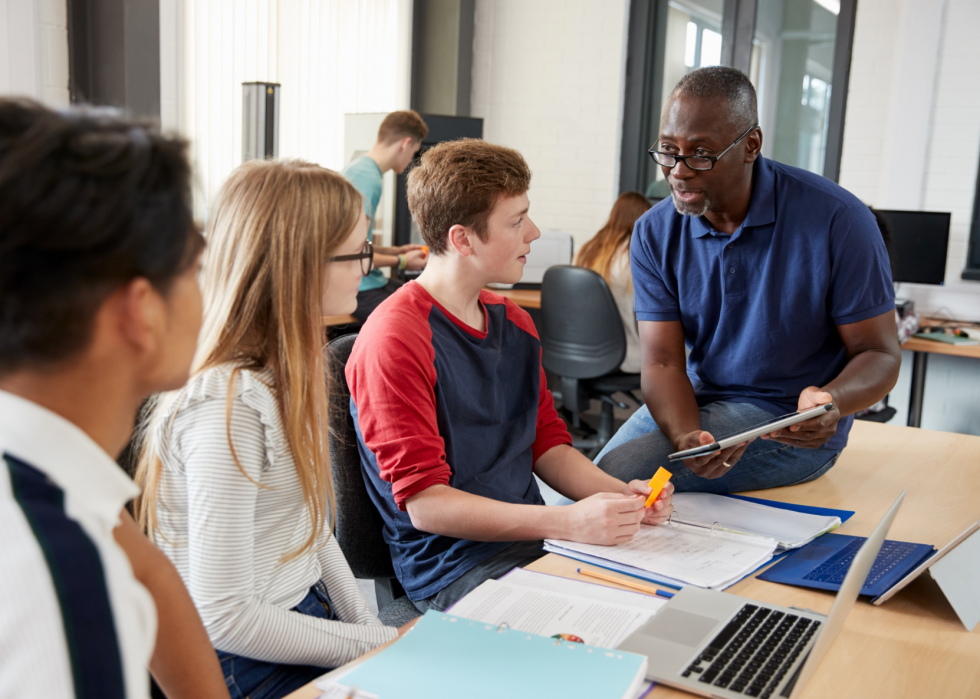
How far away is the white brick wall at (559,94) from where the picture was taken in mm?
4855

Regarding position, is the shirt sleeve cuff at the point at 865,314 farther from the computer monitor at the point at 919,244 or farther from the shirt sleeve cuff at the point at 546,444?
the computer monitor at the point at 919,244

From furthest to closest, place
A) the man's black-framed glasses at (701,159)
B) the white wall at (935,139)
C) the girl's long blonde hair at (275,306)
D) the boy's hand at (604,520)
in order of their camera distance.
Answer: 1. the white wall at (935,139)
2. the man's black-framed glasses at (701,159)
3. the boy's hand at (604,520)
4. the girl's long blonde hair at (275,306)

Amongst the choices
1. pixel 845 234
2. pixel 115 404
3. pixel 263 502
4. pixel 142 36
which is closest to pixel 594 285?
pixel 845 234

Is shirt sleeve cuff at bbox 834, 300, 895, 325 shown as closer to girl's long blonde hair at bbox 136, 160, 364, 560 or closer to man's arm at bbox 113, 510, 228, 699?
girl's long blonde hair at bbox 136, 160, 364, 560

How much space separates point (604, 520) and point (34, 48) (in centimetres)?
289

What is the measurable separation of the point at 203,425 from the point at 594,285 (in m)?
2.53

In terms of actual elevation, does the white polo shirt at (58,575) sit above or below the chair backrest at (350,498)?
above

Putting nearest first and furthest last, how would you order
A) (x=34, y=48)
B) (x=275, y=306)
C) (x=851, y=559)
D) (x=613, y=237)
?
(x=275, y=306), (x=851, y=559), (x=34, y=48), (x=613, y=237)

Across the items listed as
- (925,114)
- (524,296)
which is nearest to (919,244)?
(925,114)

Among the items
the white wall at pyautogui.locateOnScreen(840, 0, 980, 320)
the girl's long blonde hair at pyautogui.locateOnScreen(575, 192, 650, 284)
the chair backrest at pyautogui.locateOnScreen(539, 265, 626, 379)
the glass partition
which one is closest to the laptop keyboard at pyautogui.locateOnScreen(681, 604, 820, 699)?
the chair backrest at pyautogui.locateOnScreen(539, 265, 626, 379)

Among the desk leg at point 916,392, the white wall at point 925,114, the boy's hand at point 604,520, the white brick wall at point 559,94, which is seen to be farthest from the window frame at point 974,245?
the boy's hand at point 604,520

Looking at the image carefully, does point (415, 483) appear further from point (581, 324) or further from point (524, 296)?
point (524, 296)

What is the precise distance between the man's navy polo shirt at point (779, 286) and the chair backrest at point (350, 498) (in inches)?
31.0

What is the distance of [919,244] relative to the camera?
3648 millimetres
